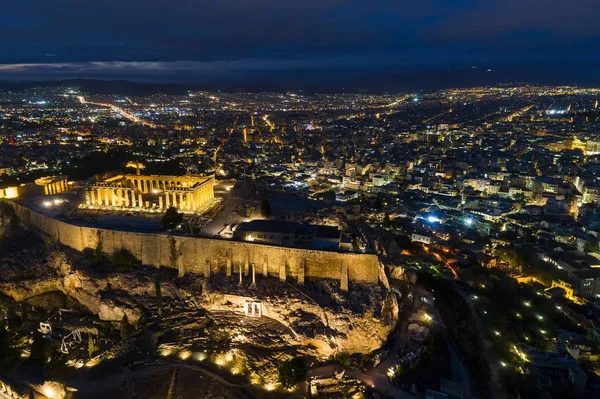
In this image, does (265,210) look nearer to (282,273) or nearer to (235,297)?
(282,273)

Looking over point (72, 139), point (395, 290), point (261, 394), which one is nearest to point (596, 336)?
point (395, 290)

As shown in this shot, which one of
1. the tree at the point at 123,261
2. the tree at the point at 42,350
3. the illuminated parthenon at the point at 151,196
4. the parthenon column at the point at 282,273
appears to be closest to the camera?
the tree at the point at 42,350

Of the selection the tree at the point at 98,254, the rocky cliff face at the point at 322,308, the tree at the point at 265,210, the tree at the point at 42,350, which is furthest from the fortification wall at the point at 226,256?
the tree at the point at 42,350

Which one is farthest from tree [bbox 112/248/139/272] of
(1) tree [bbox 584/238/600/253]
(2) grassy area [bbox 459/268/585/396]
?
(1) tree [bbox 584/238/600/253]

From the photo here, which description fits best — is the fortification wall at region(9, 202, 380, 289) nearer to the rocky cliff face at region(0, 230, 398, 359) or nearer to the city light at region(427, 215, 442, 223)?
the rocky cliff face at region(0, 230, 398, 359)

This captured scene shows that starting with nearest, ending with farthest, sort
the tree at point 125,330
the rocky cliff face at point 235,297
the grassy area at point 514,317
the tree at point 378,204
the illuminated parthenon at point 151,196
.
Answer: the rocky cliff face at point 235,297 → the tree at point 125,330 → the grassy area at point 514,317 → the illuminated parthenon at point 151,196 → the tree at point 378,204

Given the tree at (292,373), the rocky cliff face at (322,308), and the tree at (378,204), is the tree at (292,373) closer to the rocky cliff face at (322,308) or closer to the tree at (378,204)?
the rocky cliff face at (322,308)

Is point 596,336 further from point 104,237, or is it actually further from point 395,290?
point 104,237
